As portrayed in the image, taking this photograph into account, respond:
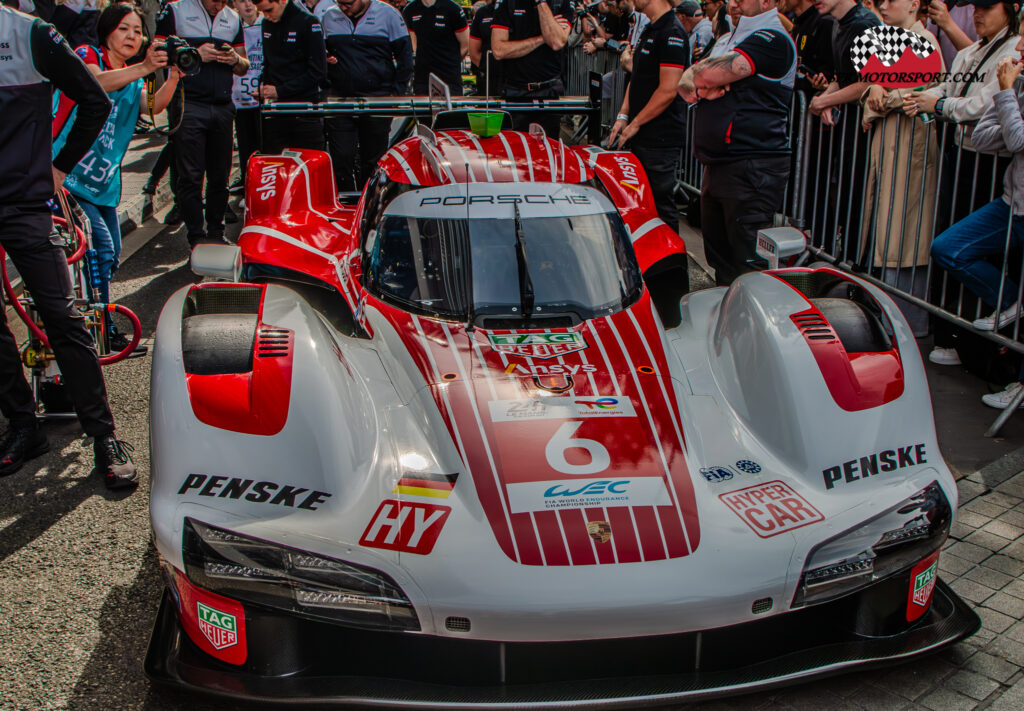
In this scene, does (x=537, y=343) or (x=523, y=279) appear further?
(x=523, y=279)

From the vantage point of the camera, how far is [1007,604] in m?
3.17

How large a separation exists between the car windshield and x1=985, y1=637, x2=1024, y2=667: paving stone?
170cm

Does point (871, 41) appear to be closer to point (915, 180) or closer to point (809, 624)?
point (915, 180)

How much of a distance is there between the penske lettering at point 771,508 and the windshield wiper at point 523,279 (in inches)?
43.8

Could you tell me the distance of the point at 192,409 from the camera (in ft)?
9.50

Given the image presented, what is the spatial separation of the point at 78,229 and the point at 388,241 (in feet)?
7.05

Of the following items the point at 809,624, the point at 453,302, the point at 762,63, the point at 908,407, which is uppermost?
the point at 762,63

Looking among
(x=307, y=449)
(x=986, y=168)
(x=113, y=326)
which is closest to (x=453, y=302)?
(x=307, y=449)

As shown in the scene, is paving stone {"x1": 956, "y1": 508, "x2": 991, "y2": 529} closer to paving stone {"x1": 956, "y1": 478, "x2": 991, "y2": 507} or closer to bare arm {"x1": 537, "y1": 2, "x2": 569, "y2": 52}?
paving stone {"x1": 956, "y1": 478, "x2": 991, "y2": 507}

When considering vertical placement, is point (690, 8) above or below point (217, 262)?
above

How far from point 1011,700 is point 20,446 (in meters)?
4.00

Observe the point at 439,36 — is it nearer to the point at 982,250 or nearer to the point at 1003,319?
the point at 982,250

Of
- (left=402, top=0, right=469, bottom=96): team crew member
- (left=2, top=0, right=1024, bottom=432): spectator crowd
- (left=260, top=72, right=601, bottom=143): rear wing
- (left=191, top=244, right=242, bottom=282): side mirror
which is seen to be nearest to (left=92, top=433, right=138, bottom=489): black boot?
(left=191, top=244, right=242, bottom=282): side mirror

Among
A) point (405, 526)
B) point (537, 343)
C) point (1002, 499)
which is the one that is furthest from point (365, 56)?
point (405, 526)
